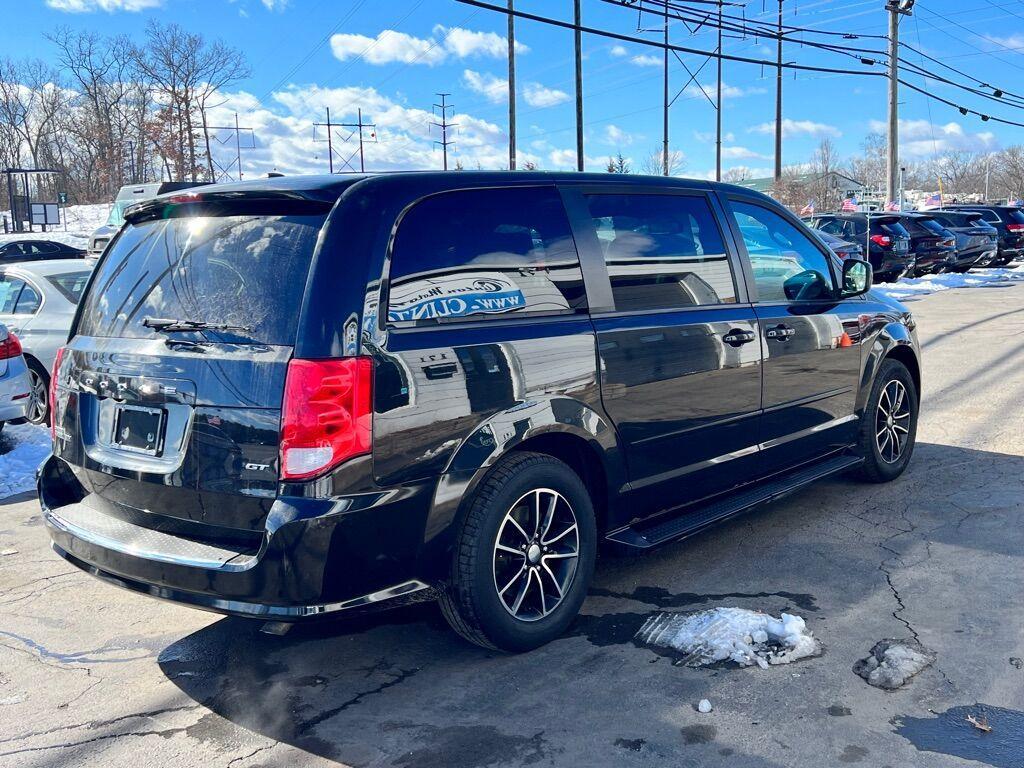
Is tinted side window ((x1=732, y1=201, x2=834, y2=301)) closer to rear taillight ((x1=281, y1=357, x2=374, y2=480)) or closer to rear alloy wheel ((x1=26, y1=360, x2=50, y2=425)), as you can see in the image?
rear taillight ((x1=281, y1=357, x2=374, y2=480))

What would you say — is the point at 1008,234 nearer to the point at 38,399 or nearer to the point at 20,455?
the point at 38,399

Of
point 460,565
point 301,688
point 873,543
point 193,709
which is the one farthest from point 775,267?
point 193,709

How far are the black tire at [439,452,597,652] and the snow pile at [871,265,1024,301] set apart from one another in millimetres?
16781

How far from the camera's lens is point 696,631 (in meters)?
3.72

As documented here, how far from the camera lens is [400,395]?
313 centimetres

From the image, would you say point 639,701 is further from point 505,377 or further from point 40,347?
point 40,347

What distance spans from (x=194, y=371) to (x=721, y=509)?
100 inches

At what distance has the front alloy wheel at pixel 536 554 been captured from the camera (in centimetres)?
359

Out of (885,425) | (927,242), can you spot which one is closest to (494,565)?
(885,425)

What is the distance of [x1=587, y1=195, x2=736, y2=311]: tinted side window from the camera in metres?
4.06

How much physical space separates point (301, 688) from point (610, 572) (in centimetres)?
169

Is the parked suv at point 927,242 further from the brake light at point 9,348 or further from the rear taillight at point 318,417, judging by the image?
the rear taillight at point 318,417

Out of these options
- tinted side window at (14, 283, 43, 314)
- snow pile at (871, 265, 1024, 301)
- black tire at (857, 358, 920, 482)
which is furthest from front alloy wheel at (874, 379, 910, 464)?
snow pile at (871, 265, 1024, 301)

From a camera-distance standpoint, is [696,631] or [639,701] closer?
[639,701]
